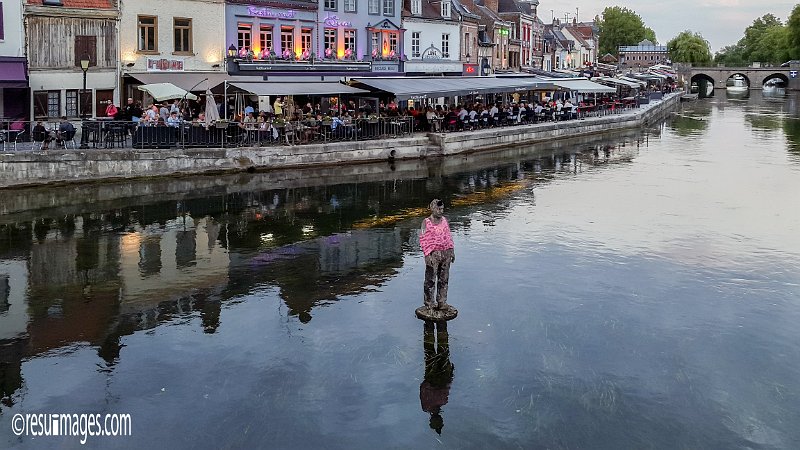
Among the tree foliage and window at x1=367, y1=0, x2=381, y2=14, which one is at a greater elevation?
the tree foliage

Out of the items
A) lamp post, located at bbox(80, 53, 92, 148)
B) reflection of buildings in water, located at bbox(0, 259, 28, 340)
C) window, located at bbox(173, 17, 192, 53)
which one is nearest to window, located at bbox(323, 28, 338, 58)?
window, located at bbox(173, 17, 192, 53)

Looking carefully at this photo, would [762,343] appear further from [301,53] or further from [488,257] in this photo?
[301,53]

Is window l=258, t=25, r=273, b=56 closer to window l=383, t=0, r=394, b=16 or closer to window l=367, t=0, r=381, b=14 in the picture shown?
window l=367, t=0, r=381, b=14

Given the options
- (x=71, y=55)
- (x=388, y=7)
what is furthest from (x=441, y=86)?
(x=71, y=55)

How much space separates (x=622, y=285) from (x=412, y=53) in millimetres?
39544

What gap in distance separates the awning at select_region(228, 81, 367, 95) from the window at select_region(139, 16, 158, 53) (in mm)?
5869

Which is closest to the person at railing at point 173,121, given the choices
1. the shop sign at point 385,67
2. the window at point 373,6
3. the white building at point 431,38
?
the shop sign at point 385,67

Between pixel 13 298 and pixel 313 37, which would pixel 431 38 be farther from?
pixel 13 298

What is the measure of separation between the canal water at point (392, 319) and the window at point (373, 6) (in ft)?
77.8

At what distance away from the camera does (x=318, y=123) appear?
3528 centimetres

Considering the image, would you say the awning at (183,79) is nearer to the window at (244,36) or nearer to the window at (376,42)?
the window at (244,36)

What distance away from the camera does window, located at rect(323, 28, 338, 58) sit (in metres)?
46.5

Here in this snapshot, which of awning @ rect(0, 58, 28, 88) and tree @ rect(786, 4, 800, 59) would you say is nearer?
awning @ rect(0, 58, 28, 88)

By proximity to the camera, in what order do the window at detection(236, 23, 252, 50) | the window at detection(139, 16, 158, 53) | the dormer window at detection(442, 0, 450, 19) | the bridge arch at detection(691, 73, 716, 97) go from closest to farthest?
the window at detection(139, 16, 158, 53), the window at detection(236, 23, 252, 50), the dormer window at detection(442, 0, 450, 19), the bridge arch at detection(691, 73, 716, 97)
